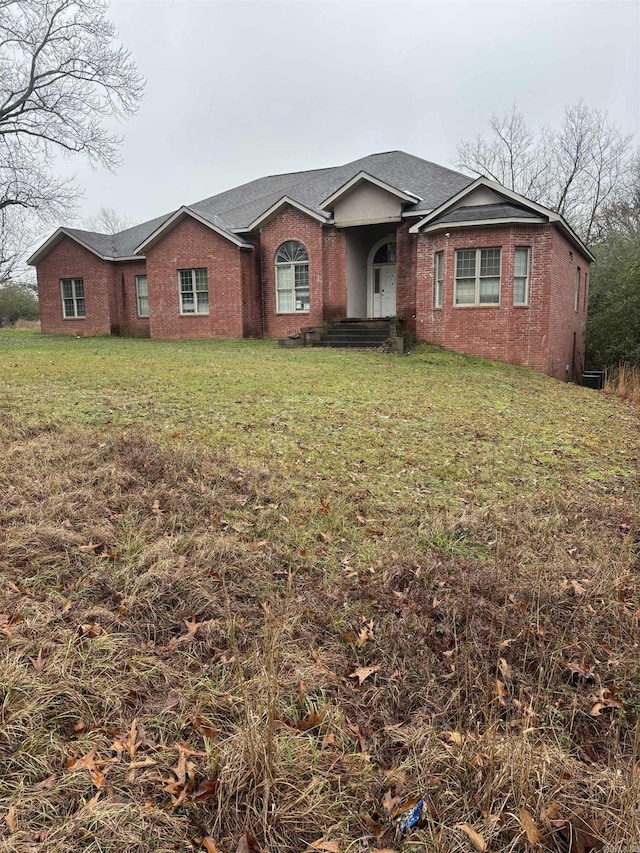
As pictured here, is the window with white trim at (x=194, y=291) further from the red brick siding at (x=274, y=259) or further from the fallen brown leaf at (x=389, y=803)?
the fallen brown leaf at (x=389, y=803)

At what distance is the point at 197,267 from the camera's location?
20.7 metres

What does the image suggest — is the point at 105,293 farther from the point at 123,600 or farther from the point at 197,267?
the point at 123,600

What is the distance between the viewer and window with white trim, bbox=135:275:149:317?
24.0m

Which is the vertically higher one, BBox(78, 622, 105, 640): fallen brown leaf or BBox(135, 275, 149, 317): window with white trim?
BBox(135, 275, 149, 317): window with white trim

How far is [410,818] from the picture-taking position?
2.23m

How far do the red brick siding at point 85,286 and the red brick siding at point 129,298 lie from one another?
290 millimetres

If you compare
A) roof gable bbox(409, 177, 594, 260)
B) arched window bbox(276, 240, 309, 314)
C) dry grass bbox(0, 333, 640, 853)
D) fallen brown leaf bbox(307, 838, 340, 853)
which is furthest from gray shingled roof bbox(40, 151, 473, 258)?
fallen brown leaf bbox(307, 838, 340, 853)

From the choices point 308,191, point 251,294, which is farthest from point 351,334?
point 308,191

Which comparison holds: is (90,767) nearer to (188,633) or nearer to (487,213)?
(188,633)

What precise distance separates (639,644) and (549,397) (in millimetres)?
8198

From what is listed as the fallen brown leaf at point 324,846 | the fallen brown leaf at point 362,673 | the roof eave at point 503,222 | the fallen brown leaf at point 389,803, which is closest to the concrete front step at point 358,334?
the roof eave at point 503,222

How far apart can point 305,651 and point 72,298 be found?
25.2 meters

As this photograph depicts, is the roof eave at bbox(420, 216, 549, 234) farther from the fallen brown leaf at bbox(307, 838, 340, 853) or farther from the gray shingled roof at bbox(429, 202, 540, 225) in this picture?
the fallen brown leaf at bbox(307, 838, 340, 853)

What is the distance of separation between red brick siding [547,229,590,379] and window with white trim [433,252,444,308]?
306 centimetres
